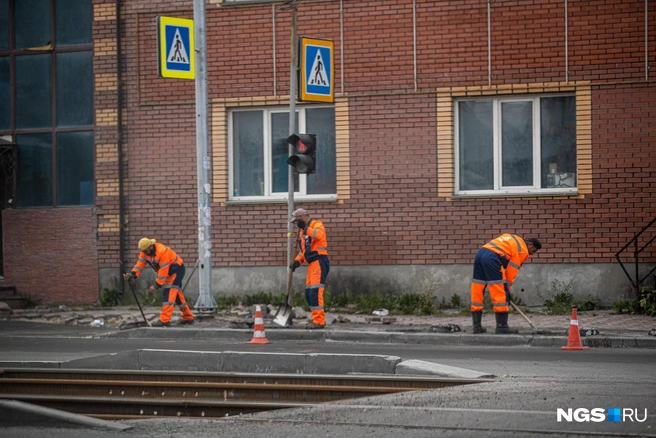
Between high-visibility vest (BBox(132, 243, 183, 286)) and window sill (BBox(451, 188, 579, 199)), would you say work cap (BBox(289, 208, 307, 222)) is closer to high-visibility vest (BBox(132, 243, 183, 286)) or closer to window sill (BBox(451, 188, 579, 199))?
high-visibility vest (BBox(132, 243, 183, 286))

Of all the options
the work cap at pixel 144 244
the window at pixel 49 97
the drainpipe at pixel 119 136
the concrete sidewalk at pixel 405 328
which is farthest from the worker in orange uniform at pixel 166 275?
Result: the window at pixel 49 97

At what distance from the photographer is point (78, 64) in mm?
19688

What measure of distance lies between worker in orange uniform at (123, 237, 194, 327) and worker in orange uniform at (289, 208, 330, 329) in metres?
1.94

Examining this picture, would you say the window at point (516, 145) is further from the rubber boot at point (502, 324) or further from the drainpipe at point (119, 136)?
the drainpipe at point (119, 136)

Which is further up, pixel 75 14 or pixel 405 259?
pixel 75 14

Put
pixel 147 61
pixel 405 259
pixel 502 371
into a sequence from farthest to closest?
pixel 147 61 < pixel 405 259 < pixel 502 371

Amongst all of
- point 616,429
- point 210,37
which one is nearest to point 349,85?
point 210,37

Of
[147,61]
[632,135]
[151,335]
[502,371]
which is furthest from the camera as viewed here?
[147,61]

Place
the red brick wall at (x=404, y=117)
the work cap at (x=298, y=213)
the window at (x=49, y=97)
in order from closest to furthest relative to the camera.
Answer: the work cap at (x=298, y=213) → the red brick wall at (x=404, y=117) → the window at (x=49, y=97)

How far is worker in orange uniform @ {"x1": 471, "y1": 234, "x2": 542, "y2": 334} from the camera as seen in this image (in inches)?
552

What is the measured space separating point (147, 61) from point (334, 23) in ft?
11.8

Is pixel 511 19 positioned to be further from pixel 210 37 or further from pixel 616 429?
pixel 616 429

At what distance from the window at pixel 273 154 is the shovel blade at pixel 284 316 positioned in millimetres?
3183

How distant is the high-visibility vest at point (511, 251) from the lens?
14.2 meters
